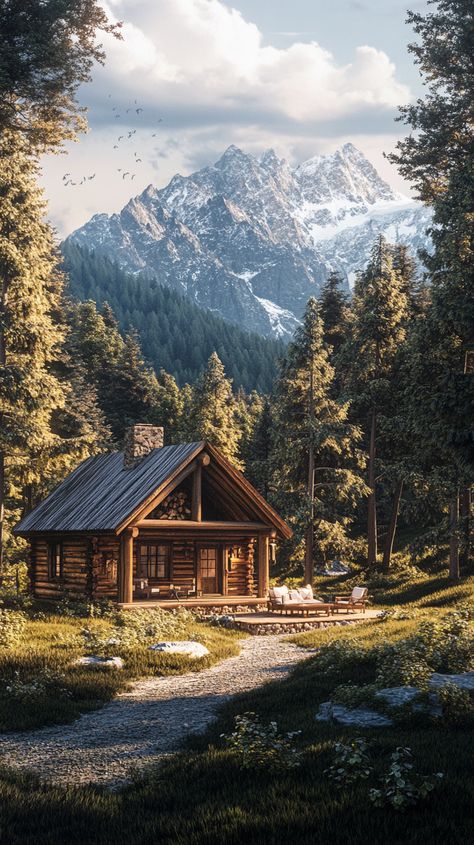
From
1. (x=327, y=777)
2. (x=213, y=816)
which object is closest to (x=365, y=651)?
(x=327, y=777)

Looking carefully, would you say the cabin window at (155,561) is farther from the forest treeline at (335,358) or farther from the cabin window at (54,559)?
the forest treeline at (335,358)

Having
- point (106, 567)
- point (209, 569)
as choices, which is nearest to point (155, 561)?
point (106, 567)

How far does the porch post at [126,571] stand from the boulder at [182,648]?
30.3 feet

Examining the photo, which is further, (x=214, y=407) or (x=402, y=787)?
(x=214, y=407)

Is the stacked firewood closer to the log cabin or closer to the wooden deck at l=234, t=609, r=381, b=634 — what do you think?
the log cabin

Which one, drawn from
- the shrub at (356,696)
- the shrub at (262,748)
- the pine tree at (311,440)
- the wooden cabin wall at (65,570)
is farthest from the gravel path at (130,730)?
the pine tree at (311,440)

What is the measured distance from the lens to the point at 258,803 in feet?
26.8

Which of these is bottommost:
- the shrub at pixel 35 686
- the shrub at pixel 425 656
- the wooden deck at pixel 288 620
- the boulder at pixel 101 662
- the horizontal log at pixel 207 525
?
the wooden deck at pixel 288 620

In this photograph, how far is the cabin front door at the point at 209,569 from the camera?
3344cm

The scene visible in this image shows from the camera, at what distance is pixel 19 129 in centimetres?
2366

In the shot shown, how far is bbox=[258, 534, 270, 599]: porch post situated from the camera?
3366 cm

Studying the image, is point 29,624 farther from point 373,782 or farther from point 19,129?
point 373,782

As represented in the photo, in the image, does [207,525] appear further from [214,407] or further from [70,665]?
[214,407]

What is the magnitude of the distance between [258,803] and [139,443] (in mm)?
26394
